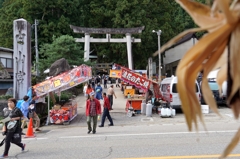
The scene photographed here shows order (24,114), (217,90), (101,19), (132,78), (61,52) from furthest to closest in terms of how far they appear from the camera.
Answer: (101,19)
(61,52)
(132,78)
(24,114)
(217,90)

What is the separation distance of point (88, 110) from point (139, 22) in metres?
25.8

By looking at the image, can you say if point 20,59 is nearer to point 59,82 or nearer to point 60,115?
point 59,82

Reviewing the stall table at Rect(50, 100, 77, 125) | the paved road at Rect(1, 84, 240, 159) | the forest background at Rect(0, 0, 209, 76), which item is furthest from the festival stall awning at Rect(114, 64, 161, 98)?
the forest background at Rect(0, 0, 209, 76)

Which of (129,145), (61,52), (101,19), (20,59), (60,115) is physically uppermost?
(101,19)

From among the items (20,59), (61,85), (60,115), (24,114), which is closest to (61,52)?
(20,59)

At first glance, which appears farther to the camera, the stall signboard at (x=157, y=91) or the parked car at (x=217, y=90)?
the stall signboard at (x=157, y=91)

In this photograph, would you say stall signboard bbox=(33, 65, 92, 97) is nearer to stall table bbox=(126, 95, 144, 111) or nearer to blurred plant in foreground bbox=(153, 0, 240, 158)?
stall table bbox=(126, 95, 144, 111)

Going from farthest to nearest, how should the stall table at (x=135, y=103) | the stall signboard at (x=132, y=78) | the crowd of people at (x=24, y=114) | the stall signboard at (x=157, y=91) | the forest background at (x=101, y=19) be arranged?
the forest background at (x=101, y=19) < the stall signboard at (x=157, y=91) < the stall table at (x=135, y=103) < the stall signboard at (x=132, y=78) < the crowd of people at (x=24, y=114)

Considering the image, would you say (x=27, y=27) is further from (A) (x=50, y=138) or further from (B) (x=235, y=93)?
(B) (x=235, y=93)

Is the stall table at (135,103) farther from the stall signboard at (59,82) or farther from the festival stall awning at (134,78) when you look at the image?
the stall signboard at (59,82)

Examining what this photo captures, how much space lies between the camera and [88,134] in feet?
37.8

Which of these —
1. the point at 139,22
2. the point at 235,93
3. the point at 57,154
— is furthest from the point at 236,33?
the point at 139,22

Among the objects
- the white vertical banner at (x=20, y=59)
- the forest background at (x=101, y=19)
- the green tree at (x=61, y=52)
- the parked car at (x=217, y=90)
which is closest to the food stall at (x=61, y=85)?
the white vertical banner at (x=20, y=59)

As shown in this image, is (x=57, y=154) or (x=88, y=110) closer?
(x=57, y=154)
